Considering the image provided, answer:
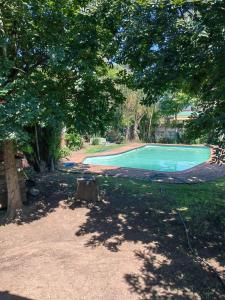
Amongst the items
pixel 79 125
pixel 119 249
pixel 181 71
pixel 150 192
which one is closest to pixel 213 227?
pixel 119 249

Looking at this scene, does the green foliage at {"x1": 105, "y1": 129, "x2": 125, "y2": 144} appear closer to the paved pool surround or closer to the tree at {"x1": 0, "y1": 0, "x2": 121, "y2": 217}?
the paved pool surround

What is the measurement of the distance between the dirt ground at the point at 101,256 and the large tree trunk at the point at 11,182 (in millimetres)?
429

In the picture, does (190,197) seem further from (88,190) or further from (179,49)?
(179,49)

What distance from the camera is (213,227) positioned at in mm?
5711

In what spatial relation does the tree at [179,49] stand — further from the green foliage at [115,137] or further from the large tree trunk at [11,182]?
the green foliage at [115,137]

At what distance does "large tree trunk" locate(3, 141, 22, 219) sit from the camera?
6.29m

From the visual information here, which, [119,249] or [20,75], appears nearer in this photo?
[119,249]

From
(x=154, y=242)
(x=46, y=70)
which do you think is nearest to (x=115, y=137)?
(x=46, y=70)

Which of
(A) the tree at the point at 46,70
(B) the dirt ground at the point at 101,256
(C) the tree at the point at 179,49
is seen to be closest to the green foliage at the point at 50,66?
(A) the tree at the point at 46,70

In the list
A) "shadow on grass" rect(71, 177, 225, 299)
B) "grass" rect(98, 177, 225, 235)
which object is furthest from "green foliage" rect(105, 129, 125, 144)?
"shadow on grass" rect(71, 177, 225, 299)

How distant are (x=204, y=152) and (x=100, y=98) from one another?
50.7 feet

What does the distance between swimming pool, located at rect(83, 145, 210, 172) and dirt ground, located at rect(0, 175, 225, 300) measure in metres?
9.08

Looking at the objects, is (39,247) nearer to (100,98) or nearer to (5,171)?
(5,171)

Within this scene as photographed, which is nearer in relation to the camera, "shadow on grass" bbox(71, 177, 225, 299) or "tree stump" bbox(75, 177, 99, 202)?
"shadow on grass" bbox(71, 177, 225, 299)
